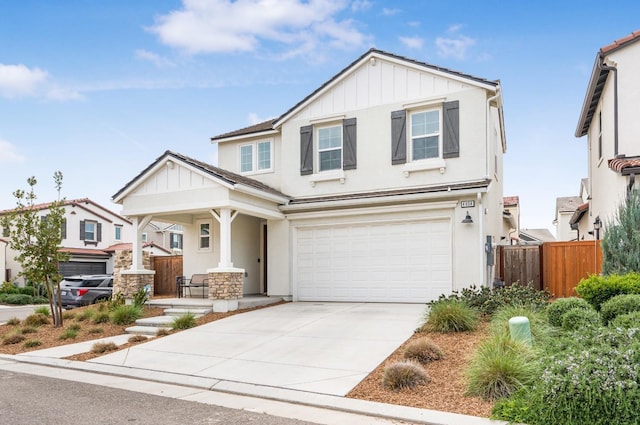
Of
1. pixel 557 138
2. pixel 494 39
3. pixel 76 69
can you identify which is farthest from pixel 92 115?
pixel 557 138

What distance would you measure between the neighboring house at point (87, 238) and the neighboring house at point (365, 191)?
1867 centimetres

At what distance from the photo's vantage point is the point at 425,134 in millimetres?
13695

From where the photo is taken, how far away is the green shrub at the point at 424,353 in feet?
23.9

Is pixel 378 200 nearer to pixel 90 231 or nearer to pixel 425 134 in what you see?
pixel 425 134

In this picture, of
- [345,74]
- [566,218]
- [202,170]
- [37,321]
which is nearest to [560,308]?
[202,170]

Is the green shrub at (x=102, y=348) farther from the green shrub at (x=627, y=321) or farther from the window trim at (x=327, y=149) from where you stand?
the green shrub at (x=627, y=321)

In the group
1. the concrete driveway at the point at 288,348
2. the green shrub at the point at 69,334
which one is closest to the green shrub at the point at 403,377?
the concrete driveway at the point at 288,348

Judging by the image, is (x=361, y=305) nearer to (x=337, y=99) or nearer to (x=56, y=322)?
(x=337, y=99)

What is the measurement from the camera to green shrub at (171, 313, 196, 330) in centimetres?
1118

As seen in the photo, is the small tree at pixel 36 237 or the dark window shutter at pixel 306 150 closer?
the small tree at pixel 36 237

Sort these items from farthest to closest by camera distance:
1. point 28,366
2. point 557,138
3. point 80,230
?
point 80,230, point 557,138, point 28,366

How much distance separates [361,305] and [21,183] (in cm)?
948

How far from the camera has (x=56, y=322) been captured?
12.5 m

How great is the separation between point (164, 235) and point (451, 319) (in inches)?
1451
